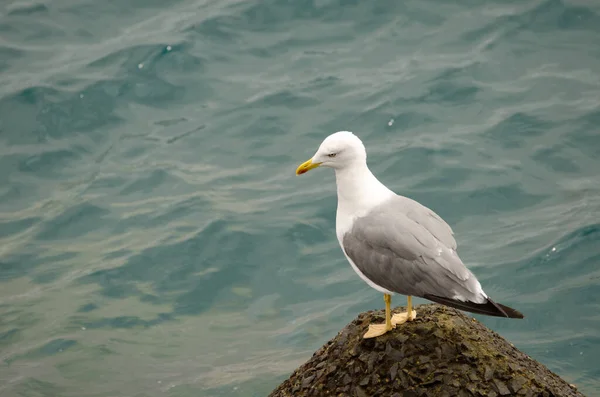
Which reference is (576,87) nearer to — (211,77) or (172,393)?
(211,77)

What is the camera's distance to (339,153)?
7.11 meters

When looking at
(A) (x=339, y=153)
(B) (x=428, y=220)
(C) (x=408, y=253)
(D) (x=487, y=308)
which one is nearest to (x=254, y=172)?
(A) (x=339, y=153)

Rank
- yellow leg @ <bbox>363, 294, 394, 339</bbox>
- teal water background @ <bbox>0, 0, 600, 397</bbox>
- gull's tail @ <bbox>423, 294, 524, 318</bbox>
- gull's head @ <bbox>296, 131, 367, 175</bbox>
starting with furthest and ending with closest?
teal water background @ <bbox>0, 0, 600, 397</bbox> < gull's head @ <bbox>296, 131, 367, 175</bbox> < yellow leg @ <bbox>363, 294, 394, 339</bbox> < gull's tail @ <bbox>423, 294, 524, 318</bbox>

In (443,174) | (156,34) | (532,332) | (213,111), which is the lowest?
(532,332)

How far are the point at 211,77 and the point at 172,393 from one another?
23.5 feet

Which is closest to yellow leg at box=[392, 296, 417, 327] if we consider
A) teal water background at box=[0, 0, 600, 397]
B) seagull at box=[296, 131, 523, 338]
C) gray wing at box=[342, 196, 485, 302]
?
seagull at box=[296, 131, 523, 338]

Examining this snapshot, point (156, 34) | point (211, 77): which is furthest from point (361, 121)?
point (156, 34)

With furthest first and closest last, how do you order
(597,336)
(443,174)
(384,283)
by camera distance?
(443,174)
(597,336)
(384,283)

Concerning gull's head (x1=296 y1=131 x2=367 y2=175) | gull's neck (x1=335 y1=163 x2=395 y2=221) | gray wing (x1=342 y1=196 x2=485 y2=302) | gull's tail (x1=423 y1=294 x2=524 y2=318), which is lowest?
gull's tail (x1=423 y1=294 x2=524 y2=318)

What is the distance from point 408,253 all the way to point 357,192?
715mm

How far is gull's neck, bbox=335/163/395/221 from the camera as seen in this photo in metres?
7.09

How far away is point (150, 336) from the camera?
Answer: 11555 mm

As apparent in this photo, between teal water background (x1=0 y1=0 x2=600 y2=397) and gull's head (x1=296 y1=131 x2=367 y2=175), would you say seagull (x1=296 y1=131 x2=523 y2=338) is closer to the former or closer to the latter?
gull's head (x1=296 y1=131 x2=367 y2=175)

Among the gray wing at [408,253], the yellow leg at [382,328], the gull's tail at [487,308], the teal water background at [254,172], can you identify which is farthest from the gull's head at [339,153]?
the teal water background at [254,172]
